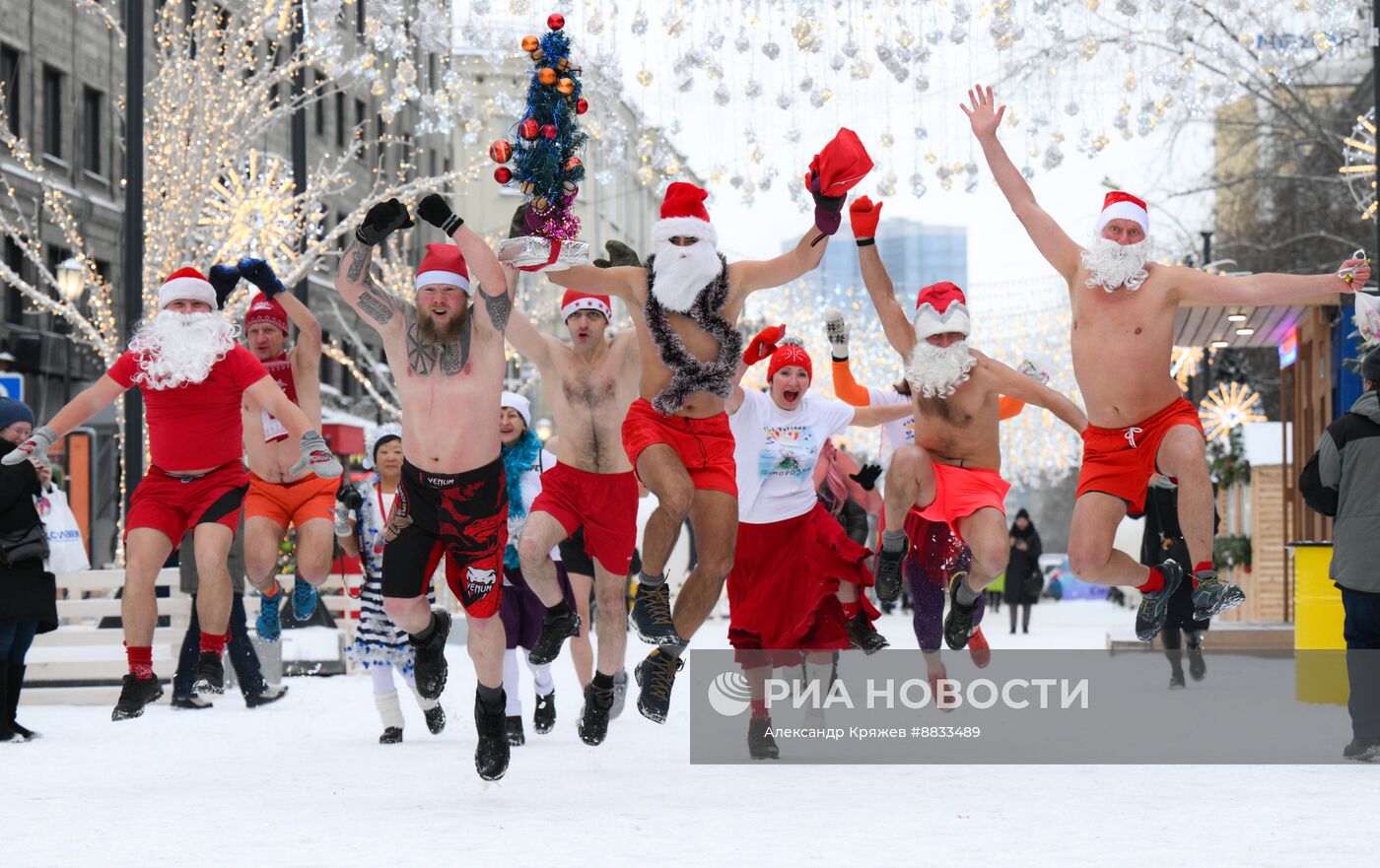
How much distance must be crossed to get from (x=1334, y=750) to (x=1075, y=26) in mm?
6010

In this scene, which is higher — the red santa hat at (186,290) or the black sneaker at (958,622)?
the red santa hat at (186,290)

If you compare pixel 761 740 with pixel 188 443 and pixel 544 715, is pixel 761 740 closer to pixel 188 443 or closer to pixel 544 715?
pixel 544 715

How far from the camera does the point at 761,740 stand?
30.2 feet

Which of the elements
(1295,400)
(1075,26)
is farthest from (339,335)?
(1075,26)

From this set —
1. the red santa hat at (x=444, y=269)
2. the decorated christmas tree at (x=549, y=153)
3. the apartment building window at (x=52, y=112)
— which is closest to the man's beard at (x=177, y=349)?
the red santa hat at (x=444, y=269)

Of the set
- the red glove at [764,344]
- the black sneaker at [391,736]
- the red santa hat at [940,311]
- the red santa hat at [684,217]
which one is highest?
the red santa hat at [684,217]

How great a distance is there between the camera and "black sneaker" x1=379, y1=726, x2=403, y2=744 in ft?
34.2

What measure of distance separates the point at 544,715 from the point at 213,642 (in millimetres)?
2039

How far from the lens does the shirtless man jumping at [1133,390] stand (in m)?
8.43

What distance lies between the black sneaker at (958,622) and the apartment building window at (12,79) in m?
22.0

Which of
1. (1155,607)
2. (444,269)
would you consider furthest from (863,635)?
(444,269)

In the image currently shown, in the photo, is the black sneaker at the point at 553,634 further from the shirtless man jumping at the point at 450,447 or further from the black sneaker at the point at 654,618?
the shirtless man jumping at the point at 450,447

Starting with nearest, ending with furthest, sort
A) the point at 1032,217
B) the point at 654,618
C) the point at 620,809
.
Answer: the point at 620,809 < the point at 654,618 < the point at 1032,217

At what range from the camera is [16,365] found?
91.1 ft
